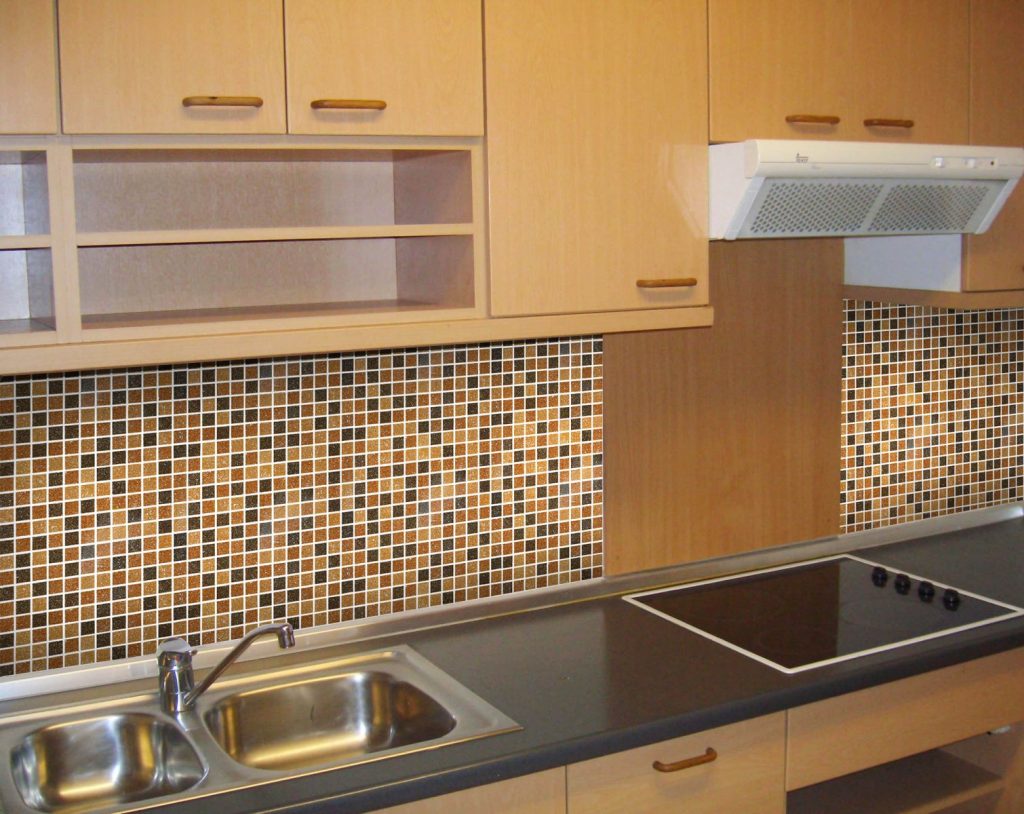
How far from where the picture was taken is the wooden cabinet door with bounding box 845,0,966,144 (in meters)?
2.48

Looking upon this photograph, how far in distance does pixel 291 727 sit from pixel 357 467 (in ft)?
1.65

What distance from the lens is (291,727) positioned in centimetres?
224

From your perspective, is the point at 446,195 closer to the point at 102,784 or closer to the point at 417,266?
the point at 417,266

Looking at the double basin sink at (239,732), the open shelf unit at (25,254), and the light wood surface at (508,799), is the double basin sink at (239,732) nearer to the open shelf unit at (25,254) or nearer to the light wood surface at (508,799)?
the light wood surface at (508,799)

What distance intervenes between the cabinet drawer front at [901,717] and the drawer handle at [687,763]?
0.60ft

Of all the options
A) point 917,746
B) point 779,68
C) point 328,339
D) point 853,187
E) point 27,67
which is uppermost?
point 779,68

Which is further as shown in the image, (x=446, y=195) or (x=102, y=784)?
(x=446, y=195)

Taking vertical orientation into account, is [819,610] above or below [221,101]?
below

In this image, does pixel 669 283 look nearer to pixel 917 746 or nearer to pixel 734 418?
pixel 734 418

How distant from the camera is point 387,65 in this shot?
6.59 ft

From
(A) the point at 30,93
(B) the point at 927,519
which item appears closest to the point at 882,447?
(B) the point at 927,519

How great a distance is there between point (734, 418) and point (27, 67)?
1.71 metres

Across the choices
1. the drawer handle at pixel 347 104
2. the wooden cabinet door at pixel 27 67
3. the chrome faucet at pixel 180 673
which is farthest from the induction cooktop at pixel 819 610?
the wooden cabinet door at pixel 27 67

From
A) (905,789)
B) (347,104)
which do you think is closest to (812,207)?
(347,104)
